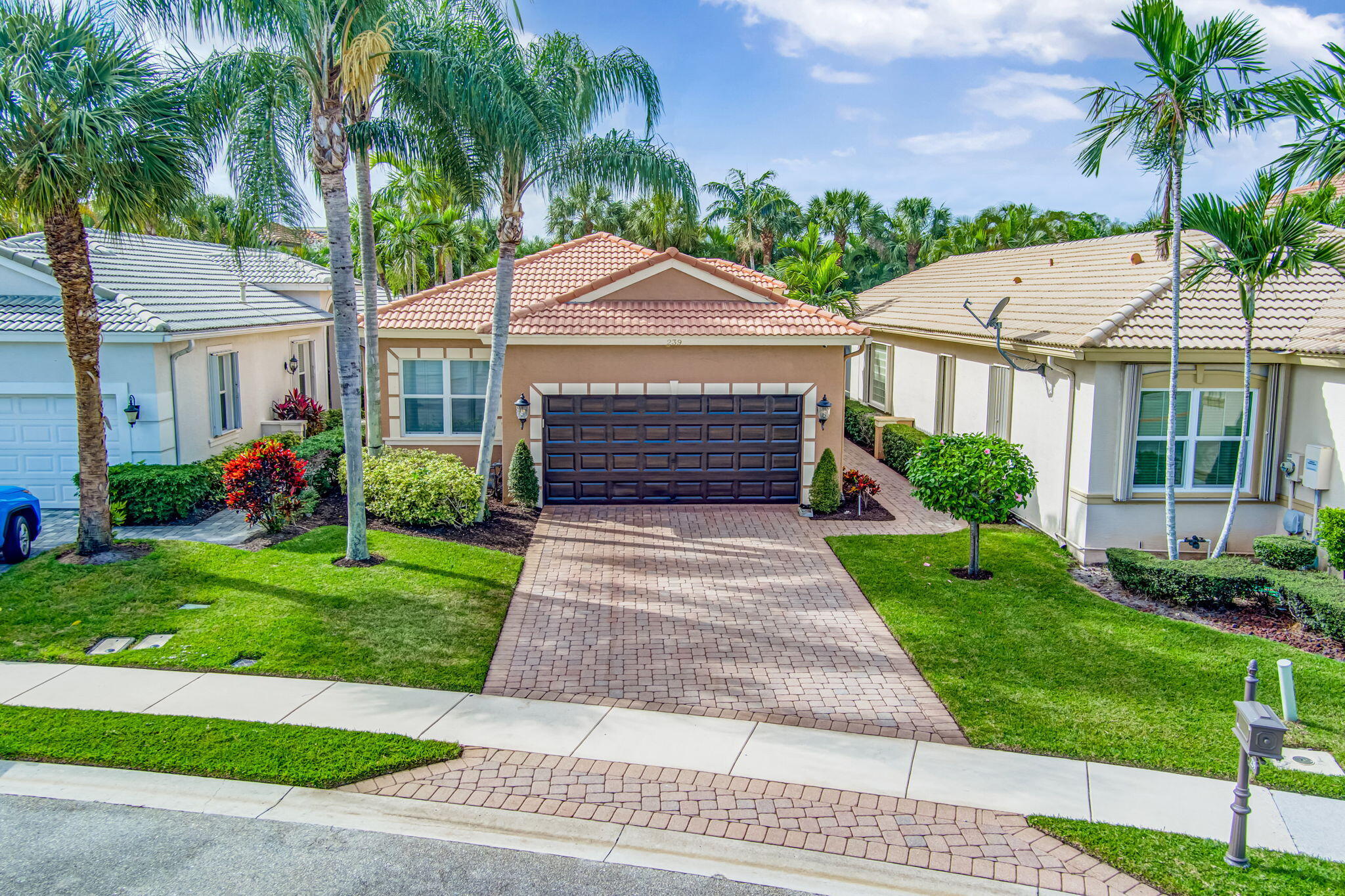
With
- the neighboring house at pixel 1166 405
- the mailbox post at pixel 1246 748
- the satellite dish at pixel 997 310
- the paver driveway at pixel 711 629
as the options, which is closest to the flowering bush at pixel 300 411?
the paver driveway at pixel 711 629

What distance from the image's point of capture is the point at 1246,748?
6066 mm

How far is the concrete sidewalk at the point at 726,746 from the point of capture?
6.98m

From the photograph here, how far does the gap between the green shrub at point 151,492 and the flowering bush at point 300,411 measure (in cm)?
651

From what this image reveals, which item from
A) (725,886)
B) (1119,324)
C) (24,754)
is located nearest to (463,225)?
(1119,324)

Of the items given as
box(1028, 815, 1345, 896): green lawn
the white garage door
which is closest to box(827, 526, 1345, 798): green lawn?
box(1028, 815, 1345, 896): green lawn

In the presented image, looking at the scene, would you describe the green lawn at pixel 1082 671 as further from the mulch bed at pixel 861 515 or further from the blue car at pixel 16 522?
the blue car at pixel 16 522

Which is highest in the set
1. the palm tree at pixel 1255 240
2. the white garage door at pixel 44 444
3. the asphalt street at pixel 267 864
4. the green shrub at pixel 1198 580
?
the palm tree at pixel 1255 240

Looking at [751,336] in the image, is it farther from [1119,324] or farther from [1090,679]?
[1090,679]

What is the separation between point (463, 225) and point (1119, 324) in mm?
27712

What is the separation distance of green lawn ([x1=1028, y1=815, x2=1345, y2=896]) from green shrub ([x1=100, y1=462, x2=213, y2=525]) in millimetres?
12980

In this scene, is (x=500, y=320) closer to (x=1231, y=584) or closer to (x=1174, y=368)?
(x=1174, y=368)

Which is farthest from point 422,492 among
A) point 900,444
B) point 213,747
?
point 900,444

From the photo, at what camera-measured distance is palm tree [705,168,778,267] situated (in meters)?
45.3

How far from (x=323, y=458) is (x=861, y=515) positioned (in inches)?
405
